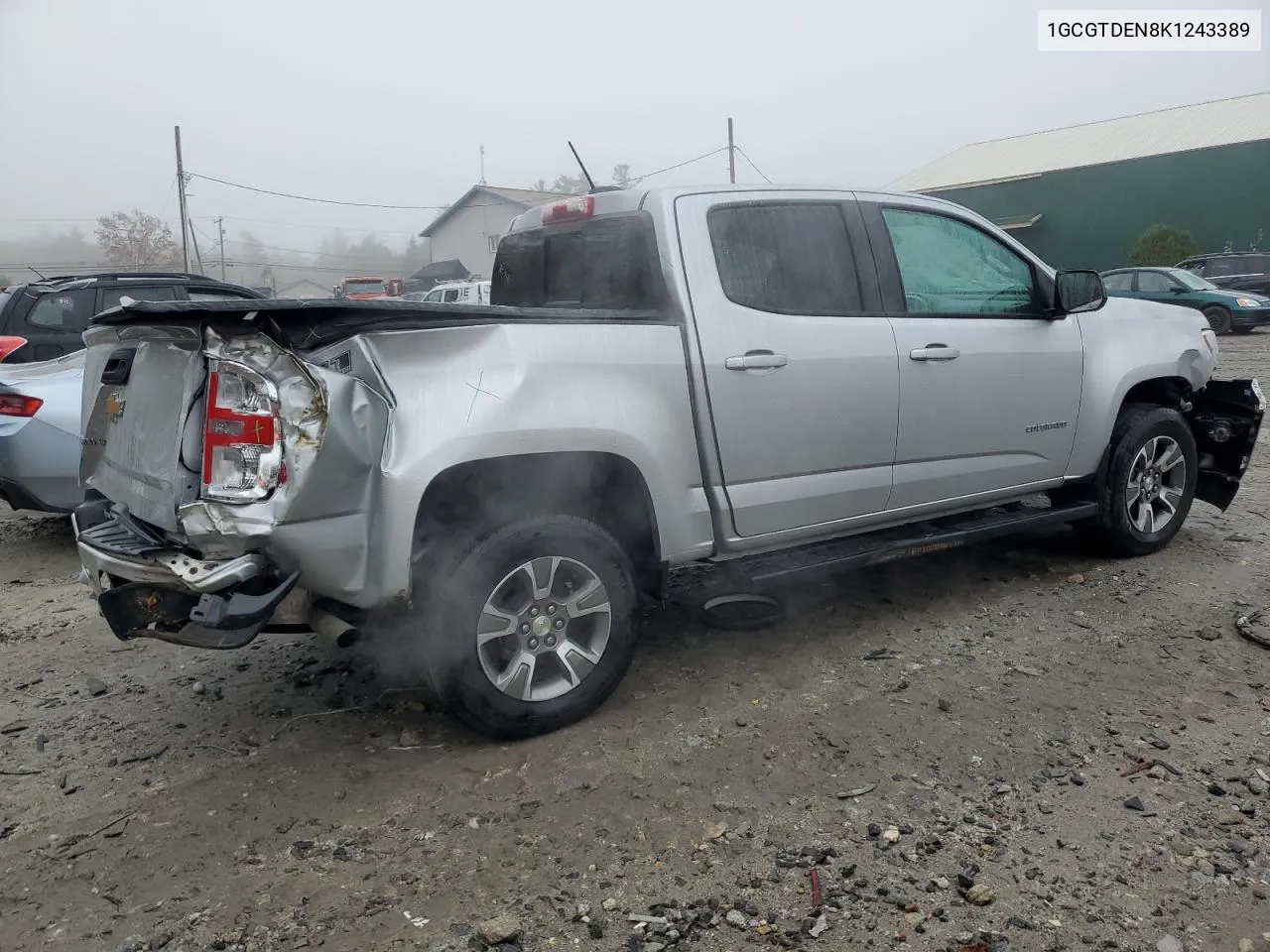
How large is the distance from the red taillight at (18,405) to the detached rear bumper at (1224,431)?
6.60m

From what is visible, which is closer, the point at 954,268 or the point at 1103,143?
the point at 954,268

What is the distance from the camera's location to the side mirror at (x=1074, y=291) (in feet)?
15.1

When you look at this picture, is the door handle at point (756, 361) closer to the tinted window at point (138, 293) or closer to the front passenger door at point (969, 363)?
the front passenger door at point (969, 363)

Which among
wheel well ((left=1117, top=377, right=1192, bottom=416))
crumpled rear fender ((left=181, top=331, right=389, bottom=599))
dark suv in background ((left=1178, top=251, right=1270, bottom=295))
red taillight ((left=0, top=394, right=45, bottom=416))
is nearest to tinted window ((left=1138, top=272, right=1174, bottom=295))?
dark suv in background ((left=1178, top=251, right=1270, bottom=295))

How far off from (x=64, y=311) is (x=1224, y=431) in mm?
8968

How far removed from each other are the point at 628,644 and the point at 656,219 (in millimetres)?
1609

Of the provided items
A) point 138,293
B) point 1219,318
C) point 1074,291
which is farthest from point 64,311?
point 1219,318

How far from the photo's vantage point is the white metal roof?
3073cm

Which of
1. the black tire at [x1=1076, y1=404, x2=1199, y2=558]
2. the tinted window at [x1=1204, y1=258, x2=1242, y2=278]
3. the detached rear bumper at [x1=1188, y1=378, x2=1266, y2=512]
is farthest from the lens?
the tinted window at [x1=1204, y1=258, x2=1242, y2=278]

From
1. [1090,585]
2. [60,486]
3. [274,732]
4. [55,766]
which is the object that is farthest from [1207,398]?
[60,486]

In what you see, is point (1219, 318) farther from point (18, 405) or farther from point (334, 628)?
point (334, 628)

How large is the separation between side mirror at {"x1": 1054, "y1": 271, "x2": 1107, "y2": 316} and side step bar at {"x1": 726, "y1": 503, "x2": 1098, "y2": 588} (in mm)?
997

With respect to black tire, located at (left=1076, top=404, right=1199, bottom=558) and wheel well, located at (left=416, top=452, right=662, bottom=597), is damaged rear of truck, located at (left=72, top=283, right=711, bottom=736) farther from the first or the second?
black tire, located at (left=1076, top=404, right=1199, bottom=558)

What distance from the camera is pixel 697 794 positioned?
303cm
